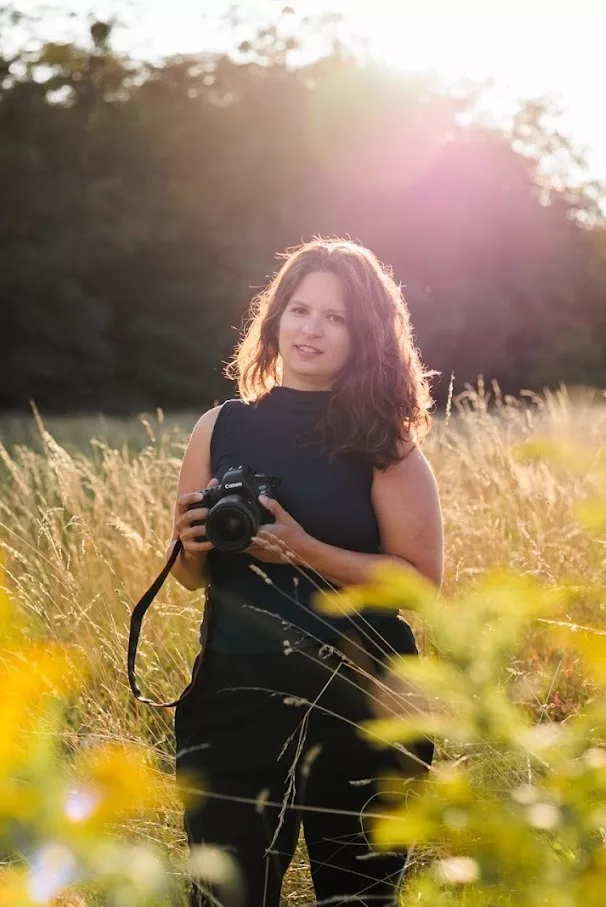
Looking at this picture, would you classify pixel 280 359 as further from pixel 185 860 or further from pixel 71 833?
pixel 71 833

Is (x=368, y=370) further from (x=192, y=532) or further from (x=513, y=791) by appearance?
(x=513, y=791)

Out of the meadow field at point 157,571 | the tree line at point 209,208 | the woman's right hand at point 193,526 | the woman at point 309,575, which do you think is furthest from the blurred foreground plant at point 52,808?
the tree line at point 209,208

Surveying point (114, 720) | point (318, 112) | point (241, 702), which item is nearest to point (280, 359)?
point (241, 702)

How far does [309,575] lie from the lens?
6.07 feet

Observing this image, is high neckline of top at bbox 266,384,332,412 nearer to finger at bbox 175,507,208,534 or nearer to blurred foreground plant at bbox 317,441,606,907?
finger at bbox 175,507,208,534

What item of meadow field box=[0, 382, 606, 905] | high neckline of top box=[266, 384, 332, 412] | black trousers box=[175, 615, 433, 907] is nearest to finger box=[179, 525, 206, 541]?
black trousers box=[175, 615, 433, 907]

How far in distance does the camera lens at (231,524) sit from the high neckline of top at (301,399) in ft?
1.14

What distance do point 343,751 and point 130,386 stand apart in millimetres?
20335

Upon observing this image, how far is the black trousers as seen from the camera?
1.66 meters

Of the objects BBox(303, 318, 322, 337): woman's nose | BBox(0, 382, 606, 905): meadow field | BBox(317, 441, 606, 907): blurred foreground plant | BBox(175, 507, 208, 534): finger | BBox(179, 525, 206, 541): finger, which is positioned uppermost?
BBox(303, 318, 322, 337): woman's nose

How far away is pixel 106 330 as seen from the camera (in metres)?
21.2

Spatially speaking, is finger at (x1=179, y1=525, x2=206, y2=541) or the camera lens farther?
finger at (x1=179, y1=525, x2=206, y2=541)

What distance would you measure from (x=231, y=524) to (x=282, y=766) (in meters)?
0.44

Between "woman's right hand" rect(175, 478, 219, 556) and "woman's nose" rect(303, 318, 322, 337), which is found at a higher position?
"woman's nose" rect(303, 318, 322, 337)
